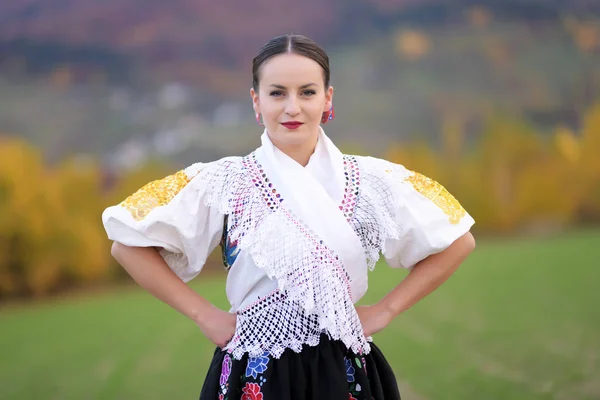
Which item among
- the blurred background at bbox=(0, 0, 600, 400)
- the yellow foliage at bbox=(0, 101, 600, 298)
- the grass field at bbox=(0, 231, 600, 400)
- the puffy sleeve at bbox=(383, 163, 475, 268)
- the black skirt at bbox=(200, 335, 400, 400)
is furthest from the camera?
the yellow foliage at bbox=(0, 101, 600, 298)

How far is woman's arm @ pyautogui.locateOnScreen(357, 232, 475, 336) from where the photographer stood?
164 centimetres

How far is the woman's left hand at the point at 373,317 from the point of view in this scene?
1.62 m

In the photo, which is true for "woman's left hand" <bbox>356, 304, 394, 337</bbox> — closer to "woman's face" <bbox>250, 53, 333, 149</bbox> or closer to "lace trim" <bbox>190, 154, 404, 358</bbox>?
"lace trim" <bbox>190, 154, 404, 358</bbox>

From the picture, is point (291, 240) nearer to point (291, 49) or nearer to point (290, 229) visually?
point (290, 229)

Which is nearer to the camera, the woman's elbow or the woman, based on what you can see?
the woman

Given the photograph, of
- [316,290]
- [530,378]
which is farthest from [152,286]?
[530,378]

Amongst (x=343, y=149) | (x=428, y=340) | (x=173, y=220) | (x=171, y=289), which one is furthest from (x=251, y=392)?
(x=343, y=149)

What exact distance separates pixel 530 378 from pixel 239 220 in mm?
2420

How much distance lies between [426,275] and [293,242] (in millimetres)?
355

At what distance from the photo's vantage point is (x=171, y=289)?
1580 mm

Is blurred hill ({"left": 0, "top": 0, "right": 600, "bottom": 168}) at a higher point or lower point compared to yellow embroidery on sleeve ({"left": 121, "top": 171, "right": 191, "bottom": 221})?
higher

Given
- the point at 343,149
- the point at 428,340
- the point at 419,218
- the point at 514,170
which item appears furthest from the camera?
the point at 514,170

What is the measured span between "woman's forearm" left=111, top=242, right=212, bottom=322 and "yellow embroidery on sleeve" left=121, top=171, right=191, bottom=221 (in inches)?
3.4

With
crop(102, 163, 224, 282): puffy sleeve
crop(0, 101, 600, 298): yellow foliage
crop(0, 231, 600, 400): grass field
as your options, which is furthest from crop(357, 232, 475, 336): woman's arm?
crop(0, 101, 600, 298): yellow foliage
